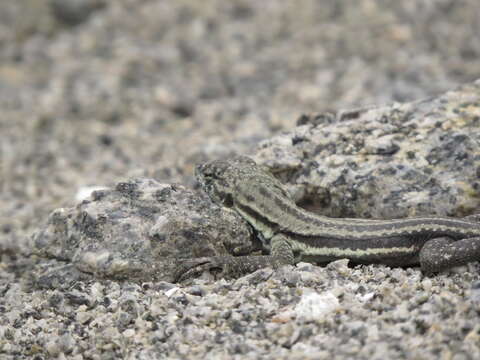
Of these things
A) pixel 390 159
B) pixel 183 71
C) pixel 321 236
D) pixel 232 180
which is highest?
pixel 183 71

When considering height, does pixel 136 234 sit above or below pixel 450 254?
above

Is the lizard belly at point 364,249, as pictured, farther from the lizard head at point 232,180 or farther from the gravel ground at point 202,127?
the lizard head at point 232,180

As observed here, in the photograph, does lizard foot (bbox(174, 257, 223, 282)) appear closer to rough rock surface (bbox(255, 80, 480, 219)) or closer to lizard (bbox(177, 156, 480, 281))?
lizard (bbox(177, 156, 480, 281))

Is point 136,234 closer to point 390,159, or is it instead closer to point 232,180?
point 232,180

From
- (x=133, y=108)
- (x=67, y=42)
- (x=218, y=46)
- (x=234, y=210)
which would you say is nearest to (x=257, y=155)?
(x=234, y=210)

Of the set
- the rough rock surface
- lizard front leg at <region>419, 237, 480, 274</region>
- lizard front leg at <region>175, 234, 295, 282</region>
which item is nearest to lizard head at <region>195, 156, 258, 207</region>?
the rough rock surface

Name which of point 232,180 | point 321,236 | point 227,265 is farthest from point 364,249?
point 232,180
